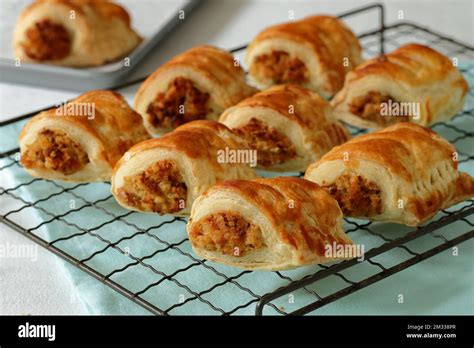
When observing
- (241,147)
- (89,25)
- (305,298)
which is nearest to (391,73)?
(241,147)

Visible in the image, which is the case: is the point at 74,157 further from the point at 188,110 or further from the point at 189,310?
the point at 189,310

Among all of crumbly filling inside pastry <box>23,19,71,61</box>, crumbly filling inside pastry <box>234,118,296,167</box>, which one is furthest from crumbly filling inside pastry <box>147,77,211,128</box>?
crumbly filling inside pastry <box>23,19,71,61</box>

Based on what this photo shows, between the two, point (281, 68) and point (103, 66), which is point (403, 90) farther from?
point (103, 66)

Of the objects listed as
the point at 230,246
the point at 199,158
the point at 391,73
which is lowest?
the point at 230,246

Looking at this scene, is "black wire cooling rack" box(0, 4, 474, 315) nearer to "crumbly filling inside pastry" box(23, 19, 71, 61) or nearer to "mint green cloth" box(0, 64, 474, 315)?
"mint green cloth" box(0, 64, 474, 315)

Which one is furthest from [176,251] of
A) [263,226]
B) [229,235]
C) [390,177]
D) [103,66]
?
[103,66]

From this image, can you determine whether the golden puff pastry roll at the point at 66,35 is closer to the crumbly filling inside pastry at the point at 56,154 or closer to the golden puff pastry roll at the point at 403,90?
the crumbly filling inside pastry at the point at 56,154

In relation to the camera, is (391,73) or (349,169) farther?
(391,73)
